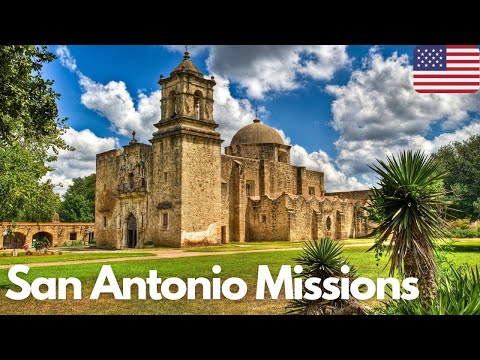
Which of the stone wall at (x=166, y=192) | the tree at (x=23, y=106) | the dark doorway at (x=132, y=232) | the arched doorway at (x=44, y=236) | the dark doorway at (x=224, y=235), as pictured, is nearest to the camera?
the tree at (x=23, y=106)

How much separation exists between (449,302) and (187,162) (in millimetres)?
23902

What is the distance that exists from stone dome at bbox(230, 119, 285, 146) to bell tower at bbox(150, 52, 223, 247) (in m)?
12.0

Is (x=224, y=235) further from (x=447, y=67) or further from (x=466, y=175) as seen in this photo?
(x=447, y=67)

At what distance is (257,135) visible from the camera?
43000 millimetres

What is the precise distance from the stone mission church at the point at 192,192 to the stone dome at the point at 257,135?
9.68ft

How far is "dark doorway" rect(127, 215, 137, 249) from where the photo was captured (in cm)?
3158

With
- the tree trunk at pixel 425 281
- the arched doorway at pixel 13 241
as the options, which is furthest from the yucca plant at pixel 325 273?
the arched doorway at pixel 13 241

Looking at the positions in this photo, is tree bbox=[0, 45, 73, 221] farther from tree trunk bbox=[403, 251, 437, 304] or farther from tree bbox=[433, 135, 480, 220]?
tree bbox=[433, 135, 480, 220]

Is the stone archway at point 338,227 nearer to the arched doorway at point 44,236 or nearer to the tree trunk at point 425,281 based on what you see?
the arched doorway at point 44,236

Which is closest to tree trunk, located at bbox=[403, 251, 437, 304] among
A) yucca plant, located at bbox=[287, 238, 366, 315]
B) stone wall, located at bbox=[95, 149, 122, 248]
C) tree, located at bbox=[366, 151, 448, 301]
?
tree, located at bbox=[366, 151, 448, 301]

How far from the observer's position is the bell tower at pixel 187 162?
2895cm
